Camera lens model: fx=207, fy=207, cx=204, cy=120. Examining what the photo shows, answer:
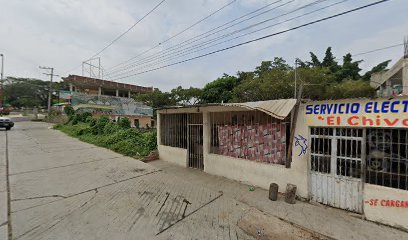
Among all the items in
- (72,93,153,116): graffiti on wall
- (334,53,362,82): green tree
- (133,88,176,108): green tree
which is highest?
(334,53,362,82): green tree

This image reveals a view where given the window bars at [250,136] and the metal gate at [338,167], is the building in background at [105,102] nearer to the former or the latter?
the window bars at [250,136]

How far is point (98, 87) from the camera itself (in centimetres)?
3844

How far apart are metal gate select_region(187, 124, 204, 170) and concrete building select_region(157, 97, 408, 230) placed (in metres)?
0.95

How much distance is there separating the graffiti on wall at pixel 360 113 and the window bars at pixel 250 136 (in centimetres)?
91

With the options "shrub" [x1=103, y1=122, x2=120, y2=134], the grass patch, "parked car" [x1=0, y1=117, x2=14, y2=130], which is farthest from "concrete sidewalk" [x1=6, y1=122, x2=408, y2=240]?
"parked car" [x1=0, y1=117, x2=14, y2=130]

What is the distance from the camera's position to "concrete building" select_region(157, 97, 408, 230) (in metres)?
4.15

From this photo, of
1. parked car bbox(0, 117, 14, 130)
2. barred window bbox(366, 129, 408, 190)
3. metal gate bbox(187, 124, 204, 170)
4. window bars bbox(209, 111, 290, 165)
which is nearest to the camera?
barred window bbox(366, 129, 408, 190)

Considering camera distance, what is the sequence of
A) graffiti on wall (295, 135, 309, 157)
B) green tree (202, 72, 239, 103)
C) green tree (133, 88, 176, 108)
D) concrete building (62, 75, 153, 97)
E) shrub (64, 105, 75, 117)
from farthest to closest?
1. concrete building (62, 75, 153, 97)
2. green tree (133, 88, 176, 108)
3. shrub (64, 105, 75, 117)
4. green tree (202, 72, 239, 103)
5. graffiti on wall (295, 135, 309, 157)

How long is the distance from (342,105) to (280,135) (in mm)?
1769

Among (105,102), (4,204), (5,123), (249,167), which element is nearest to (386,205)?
(249,167)

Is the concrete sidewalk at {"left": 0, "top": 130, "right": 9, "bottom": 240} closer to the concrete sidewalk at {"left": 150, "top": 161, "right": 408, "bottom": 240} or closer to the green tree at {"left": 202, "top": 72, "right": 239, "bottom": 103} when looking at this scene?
the concrete sidewalk at {"left": 150, "top": 161, "right": 408, "bottom": 240}

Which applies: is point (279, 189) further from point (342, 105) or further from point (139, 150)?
point (139, 150)

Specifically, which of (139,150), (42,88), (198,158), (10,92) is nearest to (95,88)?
(42,88)

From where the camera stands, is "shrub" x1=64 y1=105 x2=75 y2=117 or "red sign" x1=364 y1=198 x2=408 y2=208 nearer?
Result: "red sign" x1=364 y1=198 x2=408 y2=208
